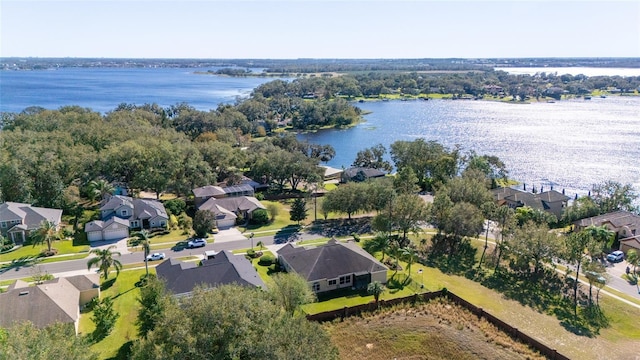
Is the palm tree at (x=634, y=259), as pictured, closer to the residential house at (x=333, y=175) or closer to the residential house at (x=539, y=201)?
the residential house at (x=539, y=201)

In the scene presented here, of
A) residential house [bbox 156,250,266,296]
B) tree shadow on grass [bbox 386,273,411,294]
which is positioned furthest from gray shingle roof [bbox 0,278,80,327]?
tree shadow on grass [bbox 386,273,411,294]

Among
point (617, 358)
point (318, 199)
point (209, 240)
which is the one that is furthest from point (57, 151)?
point (617, 358)

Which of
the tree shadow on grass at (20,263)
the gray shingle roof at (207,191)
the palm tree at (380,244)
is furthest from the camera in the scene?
the gray shingle roof at (207,191)

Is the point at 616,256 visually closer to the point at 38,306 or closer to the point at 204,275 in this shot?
the point at 204,275

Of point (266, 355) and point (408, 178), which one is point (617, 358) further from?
point (408, 178)

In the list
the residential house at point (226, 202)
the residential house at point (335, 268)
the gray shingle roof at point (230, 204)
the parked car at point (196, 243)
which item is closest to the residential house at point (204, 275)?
the residential house at point (335, 268)

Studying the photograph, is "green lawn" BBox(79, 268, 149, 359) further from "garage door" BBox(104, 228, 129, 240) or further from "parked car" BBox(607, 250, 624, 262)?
"parked car" BBox(607, 250, 624, 262)

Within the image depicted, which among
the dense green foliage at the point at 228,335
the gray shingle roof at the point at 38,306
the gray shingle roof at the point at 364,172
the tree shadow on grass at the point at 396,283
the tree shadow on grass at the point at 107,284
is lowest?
the tree shadow on grass at the point at 396,283
